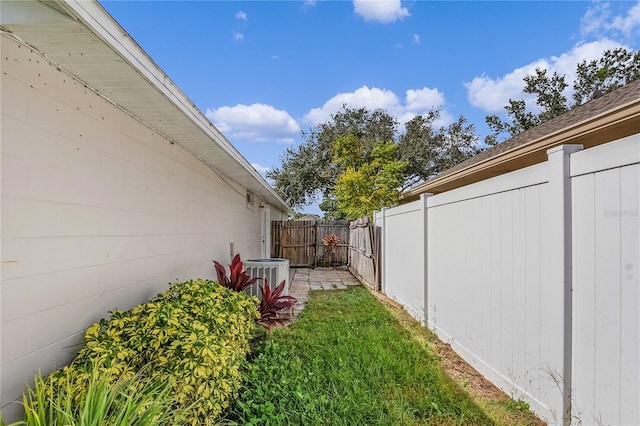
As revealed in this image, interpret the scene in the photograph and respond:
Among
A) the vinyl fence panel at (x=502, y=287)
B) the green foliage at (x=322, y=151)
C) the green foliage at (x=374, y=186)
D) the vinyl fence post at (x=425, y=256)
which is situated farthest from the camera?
the green foliage at (x=322, y=151)

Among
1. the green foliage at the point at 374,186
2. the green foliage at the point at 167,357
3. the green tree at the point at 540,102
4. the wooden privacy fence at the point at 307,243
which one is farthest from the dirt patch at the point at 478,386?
the green tree at the point at 540,102

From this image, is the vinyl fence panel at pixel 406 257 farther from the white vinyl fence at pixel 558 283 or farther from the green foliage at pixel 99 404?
the green foliage at pixel 99 404

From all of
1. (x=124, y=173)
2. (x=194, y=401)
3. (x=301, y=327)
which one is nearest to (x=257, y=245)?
(x=301, y=327)

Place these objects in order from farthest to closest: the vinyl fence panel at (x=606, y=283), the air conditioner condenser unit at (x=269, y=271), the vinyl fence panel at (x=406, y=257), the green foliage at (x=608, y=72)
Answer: the green foliage at (x=608, y=72) < the air conditioner condenser unit at (x=269, y=271) < the vinyl fence panel at (x=406, y=257) < the vinyl fence panel at (x=606, y=283)

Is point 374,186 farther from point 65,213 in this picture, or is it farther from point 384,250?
point 65,213

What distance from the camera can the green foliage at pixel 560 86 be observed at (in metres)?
14.8

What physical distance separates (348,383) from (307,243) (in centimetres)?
1083

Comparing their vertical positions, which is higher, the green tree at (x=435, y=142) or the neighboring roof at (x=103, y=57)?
the green tree at (x=435, y=142)

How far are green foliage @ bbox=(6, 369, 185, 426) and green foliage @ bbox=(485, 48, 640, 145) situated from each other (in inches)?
709

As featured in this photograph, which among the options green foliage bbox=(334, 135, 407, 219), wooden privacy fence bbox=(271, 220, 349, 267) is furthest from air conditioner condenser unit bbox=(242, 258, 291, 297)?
wooden privacy fence bbox=(271, 220, 349, 267)

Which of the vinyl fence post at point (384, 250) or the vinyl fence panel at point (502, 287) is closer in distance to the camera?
the vinyl fence panel at point (502, 287)

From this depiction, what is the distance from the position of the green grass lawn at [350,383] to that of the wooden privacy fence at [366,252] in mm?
3682

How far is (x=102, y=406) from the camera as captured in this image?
63.4 inches

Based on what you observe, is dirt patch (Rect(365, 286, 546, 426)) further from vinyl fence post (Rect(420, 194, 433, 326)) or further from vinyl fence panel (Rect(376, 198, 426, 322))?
vinyl fence panel (Rect(376, 198, 426, 322))
